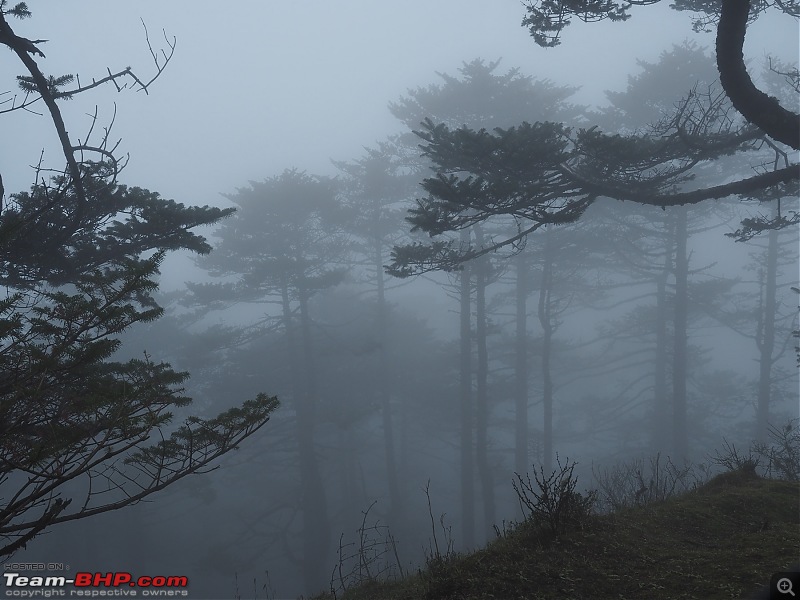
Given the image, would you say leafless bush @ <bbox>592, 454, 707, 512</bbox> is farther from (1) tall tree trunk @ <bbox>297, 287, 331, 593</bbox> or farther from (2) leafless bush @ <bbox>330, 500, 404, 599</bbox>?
(1) tall tree trunk @ <bbox>297, 287, 331, 593</bbox>

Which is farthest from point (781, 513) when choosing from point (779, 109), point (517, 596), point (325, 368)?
point (325, 368)

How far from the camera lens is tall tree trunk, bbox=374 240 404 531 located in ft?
75.3

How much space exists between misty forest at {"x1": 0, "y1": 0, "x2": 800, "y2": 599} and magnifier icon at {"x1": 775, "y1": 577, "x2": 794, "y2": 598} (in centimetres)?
48

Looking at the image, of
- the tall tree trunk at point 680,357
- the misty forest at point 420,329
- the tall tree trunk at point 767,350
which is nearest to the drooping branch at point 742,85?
the misty forest at point 420,329

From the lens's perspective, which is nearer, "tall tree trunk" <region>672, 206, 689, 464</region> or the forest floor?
the forest floor

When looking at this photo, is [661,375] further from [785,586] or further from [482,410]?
[785,586]

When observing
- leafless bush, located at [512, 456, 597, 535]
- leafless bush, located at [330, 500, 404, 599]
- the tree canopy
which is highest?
the tree canopy

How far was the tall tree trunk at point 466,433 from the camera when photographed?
2025cm

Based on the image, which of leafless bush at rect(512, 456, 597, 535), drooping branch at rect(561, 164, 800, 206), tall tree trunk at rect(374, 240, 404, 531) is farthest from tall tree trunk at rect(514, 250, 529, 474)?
leafless bush at rect(512, 456, 597, 535)

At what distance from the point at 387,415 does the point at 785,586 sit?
22.9m

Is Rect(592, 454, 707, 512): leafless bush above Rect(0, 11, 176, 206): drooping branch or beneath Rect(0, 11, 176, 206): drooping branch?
beneath

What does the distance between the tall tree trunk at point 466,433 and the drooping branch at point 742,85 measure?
14.4m

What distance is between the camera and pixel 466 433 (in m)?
22.7

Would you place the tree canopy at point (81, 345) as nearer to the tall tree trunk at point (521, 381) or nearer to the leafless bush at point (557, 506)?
the leafless bush at point (557, 506)
